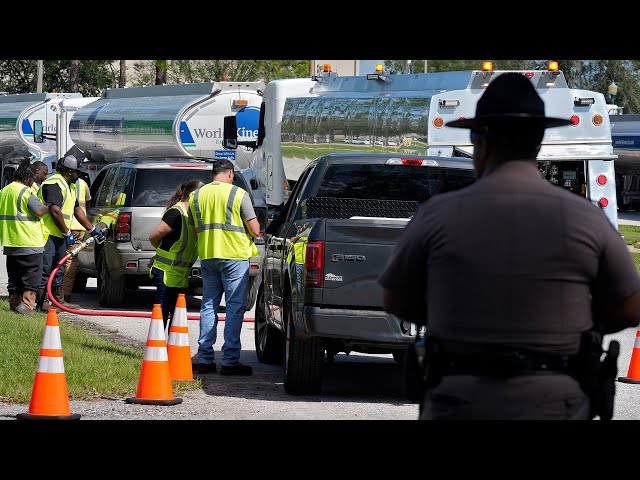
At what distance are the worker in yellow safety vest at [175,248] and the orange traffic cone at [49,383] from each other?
335 cm

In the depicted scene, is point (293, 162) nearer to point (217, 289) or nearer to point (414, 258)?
point (217, 289)

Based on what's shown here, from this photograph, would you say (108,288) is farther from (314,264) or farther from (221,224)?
(314,264)

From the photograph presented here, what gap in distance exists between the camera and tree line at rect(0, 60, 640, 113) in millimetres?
50581

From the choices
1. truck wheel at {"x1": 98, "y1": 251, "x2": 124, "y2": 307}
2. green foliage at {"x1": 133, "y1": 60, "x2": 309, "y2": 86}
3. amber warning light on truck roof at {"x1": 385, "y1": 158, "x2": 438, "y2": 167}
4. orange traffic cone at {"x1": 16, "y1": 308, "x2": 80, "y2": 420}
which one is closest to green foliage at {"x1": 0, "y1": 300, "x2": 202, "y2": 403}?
orange traffic cone at {"x1": 16, "y1": 308, "x2": 80, "y2": 420}

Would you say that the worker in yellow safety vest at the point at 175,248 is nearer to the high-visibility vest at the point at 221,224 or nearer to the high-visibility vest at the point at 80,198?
the high-visibility vest at the point at 221,224

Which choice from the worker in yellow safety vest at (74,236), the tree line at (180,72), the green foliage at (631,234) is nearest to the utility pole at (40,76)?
the tree line at (180,72)

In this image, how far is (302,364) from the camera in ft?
33.9

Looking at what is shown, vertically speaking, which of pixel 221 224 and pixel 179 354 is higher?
pixel 221 224

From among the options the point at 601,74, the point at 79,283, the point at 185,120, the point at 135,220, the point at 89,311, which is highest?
the point at 601,74

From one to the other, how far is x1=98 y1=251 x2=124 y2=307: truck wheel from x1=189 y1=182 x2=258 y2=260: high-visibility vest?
5643 millimetres

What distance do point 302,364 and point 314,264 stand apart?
884 millimetres

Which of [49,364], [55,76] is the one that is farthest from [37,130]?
[49,364]
